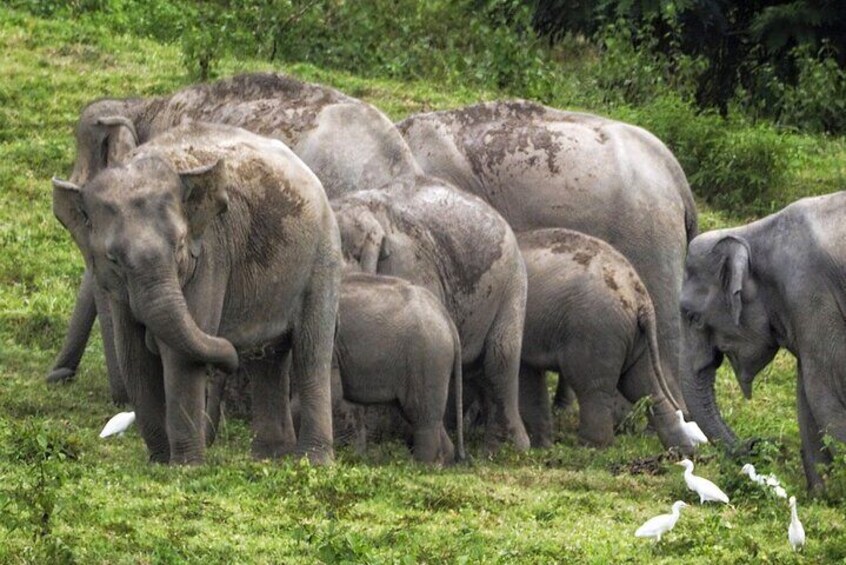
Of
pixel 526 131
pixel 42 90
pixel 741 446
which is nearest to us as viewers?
pixel 741 446

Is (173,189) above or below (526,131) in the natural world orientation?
above

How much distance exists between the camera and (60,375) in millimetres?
12758

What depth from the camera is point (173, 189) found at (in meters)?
9.98

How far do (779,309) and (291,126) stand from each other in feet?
9.61

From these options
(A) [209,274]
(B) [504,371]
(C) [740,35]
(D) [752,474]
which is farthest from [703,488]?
(C) [740,35]

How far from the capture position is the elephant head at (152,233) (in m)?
9.76

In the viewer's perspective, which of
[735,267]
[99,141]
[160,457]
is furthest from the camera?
[99,141]

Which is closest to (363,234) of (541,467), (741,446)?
(541,467)

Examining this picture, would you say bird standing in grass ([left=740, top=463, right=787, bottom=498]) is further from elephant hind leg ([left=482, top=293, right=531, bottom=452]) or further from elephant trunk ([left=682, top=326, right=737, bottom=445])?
elephant hind leg ([left=482, top=293, right=531, bottom=452])

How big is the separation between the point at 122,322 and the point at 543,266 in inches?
131

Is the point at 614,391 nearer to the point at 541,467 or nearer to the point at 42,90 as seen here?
the point at 541,467

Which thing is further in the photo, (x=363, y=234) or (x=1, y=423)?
(x=363, y=234)

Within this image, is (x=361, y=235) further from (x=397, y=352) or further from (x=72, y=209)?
(x=72, y=209)

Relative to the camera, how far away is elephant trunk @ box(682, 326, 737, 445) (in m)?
11.7
